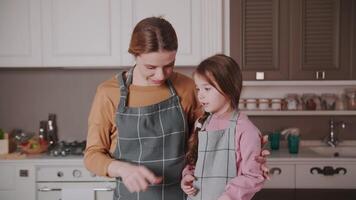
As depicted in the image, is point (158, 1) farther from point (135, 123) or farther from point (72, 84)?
point (135, 123)

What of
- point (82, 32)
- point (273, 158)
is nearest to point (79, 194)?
point (82, 32)

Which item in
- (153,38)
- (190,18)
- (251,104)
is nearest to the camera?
(153,38)

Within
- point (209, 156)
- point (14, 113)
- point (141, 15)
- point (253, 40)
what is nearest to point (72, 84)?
point (14, 113)

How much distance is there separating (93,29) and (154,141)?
1.57 m

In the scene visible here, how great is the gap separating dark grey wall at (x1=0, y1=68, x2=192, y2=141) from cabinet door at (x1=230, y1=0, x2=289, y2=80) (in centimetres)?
100

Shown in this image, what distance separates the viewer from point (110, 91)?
4.14ft

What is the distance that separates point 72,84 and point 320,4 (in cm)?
179

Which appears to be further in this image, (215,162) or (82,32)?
(82,32)

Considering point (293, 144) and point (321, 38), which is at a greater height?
point (321, 38)

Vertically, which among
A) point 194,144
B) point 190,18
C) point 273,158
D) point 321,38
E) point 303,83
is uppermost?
point 190,18

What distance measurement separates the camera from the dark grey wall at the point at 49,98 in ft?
9.89

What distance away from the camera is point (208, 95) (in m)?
1.20

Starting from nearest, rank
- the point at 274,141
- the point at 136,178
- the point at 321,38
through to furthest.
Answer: the point at 136,178 → the point at 321,38 → the point at 274,141

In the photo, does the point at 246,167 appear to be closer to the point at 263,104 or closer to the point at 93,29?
the point at 93,29
